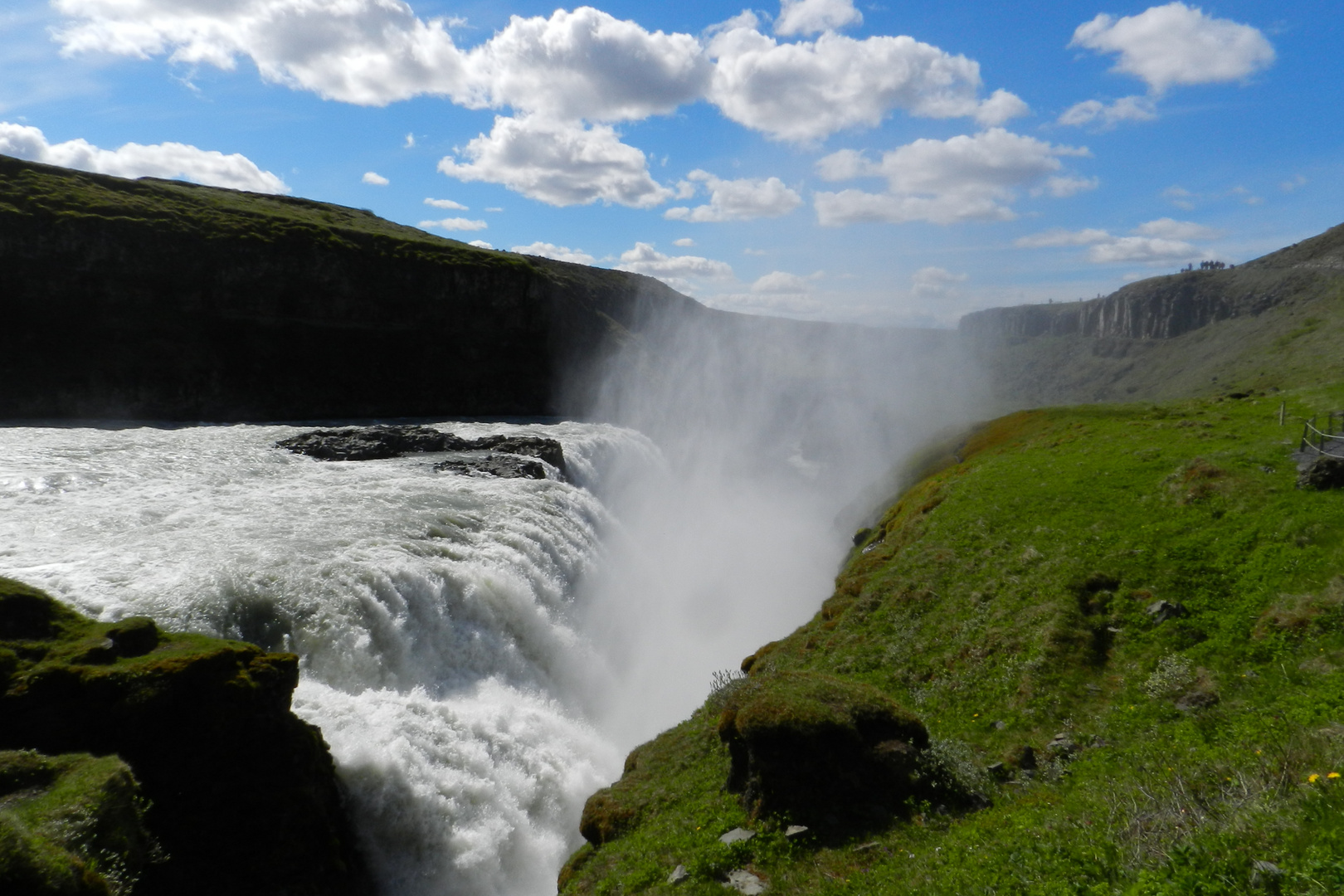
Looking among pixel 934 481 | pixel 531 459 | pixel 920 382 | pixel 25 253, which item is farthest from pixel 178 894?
pixel 920 382

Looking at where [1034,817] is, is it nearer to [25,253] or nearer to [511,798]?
[511,798]

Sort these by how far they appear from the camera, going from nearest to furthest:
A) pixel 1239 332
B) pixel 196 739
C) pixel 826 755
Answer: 1. pixel 826 755
2. pixel 196 739
3. pixel 1239 332

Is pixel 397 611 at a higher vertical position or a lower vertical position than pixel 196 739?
lower

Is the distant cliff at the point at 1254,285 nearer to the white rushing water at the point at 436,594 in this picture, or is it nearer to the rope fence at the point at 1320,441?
the white rushing water at the point at 436,594

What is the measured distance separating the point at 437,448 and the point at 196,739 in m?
35.9

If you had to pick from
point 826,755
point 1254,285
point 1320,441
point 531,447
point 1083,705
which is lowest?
point 531,447

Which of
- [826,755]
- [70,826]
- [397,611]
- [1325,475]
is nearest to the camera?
[70,826]

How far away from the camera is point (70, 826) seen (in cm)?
855

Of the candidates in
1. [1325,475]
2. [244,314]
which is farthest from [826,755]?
[244,314]

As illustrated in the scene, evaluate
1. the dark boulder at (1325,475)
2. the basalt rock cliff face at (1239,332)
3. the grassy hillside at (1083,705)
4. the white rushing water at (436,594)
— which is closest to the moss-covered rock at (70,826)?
the white rushing water at (436,594)

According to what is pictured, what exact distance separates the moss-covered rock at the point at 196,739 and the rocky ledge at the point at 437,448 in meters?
25.3

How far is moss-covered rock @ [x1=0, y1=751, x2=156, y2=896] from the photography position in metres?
7.32

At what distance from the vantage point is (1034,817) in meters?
9.02

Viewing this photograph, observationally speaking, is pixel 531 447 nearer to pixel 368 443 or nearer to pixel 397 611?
pixel 368 443
